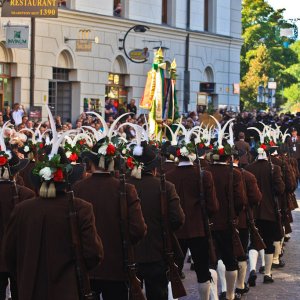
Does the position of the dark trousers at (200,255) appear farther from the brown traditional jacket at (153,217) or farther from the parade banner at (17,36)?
the parade banner at (17,36)

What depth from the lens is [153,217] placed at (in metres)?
10.4

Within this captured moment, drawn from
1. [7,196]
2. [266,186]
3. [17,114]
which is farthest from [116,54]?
[7,196]

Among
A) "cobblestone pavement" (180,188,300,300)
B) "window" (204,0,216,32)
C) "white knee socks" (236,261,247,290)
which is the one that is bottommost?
"cobblestone pavement" (180,188,300,300)

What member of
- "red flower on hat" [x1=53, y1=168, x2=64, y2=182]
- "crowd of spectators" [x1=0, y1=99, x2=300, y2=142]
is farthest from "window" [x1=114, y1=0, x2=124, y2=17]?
"red flower on hat" [x1=53, y1=168, x2=64, y2=182]

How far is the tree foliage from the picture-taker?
7338cm

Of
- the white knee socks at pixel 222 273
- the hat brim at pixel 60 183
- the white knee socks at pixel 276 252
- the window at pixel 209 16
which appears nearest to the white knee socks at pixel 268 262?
the white knee socks at pixel 276 252

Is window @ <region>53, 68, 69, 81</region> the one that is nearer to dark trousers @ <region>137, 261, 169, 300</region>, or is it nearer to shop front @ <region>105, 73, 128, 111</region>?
shop front @ <region>105, 73, 128, 111</region>

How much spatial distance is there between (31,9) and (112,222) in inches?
791

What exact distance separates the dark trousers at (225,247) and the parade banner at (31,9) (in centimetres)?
1722

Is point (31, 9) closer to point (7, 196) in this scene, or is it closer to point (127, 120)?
point (127, 120)

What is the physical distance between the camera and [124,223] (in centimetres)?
943

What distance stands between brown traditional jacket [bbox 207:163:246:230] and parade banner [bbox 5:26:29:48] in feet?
63.1

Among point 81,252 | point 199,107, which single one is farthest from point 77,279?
point 199,107

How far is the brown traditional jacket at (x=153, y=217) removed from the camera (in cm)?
1038
